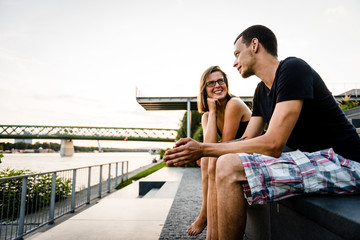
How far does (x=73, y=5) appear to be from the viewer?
8.20 meters

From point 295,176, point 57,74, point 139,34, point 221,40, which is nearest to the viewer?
point 295,176

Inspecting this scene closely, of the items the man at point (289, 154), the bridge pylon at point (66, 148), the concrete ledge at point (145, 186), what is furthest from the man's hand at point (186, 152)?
the bridge pylon at point (66, 148)

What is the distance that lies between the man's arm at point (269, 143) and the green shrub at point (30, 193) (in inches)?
106

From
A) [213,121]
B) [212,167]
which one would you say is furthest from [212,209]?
[213,121]

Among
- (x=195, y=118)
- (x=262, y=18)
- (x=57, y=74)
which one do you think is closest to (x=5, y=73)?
(x=57, y=74)

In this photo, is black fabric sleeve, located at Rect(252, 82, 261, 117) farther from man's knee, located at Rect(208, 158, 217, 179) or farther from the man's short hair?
man's knee, located at Rect(208, 158, 217, 179)

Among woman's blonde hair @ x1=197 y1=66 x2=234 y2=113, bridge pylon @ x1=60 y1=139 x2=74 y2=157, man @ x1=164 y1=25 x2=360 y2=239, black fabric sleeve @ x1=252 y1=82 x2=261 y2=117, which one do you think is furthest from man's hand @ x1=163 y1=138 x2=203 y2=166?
bridge pylon @ x1=60 y1=139 x2=74 y2=157

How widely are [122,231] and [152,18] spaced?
8.56 metres

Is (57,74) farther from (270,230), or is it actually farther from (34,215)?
(270,230)

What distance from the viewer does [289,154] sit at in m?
1.06

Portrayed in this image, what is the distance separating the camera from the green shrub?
2561mm

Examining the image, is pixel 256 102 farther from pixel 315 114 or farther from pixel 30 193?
pixel 30 193

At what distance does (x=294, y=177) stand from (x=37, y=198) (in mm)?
3701

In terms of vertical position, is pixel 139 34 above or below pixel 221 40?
above
